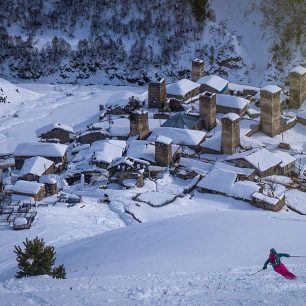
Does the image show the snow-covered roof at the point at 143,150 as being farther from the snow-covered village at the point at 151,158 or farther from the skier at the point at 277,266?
the skier at the point at 277,266

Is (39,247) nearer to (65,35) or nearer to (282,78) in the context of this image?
(282,78)

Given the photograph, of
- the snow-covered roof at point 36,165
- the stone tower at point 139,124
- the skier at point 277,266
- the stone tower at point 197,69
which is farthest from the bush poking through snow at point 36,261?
the stone tower at point 197,69

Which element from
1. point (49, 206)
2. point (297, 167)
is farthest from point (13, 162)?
point (297, 167)

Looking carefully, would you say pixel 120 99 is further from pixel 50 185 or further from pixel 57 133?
pixel 50 185

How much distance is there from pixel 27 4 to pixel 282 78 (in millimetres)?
31763

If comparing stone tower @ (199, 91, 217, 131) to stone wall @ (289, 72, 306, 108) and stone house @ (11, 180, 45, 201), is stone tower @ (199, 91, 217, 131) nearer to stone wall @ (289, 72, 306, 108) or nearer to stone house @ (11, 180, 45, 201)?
stone wall @ (289, 72, 306, 108)

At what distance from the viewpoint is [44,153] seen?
145 feet

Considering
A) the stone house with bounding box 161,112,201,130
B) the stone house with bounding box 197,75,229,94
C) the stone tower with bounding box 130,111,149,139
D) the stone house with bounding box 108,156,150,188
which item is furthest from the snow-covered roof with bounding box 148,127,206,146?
the stone house with bounding box 197,75,229,94

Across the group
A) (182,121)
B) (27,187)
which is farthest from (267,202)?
(182,121)

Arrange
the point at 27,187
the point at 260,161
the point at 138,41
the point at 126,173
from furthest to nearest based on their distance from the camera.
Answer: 1. the point at 138,41
2. the point at 260,161
3. the point at 126,173
4. the point at 27,187

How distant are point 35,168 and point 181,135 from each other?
11149 millimetres

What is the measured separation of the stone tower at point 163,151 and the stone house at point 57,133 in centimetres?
1063

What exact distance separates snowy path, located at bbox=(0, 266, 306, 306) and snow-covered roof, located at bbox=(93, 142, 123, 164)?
24.7 m

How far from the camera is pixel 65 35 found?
71812 millimetres
